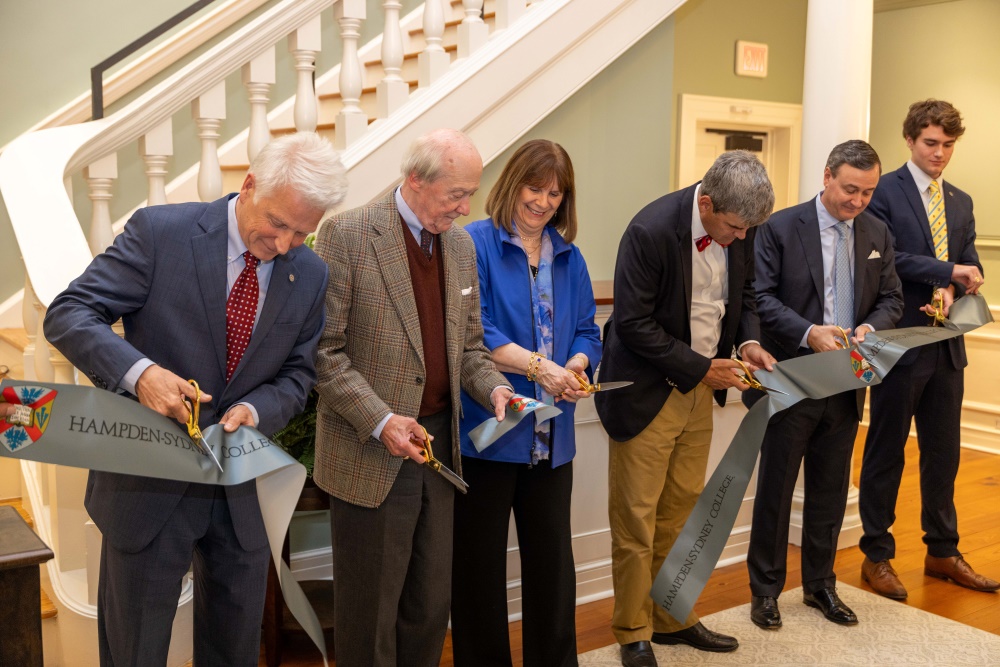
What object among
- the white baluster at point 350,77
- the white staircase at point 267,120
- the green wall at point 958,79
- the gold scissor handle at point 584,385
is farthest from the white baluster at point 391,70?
the green wall at point 958,79

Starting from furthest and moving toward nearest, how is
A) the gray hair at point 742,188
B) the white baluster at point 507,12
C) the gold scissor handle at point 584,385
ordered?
the white baluster at point 507,12
the gray hair at point 742,188
the gold scissor handle at point 584,385

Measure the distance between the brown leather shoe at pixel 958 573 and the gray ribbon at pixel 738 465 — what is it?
122 centimetres

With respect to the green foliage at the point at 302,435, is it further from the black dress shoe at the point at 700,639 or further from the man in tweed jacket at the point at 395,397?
the black dress shoe at the point at 700,639

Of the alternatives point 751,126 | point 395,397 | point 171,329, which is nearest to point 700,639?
point 395,397

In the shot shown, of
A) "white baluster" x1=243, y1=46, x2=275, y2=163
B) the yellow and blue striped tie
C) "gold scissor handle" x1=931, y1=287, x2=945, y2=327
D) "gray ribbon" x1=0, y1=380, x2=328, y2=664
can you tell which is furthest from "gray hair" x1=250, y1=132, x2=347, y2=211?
the yellow and blue striped tie

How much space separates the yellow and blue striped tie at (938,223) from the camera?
379 centimetres

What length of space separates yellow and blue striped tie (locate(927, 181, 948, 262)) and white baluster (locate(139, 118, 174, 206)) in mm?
2886

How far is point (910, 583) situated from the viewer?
13.0ft

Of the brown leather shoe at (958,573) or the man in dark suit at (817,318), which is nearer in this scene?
the man in dark suit at (817,318)

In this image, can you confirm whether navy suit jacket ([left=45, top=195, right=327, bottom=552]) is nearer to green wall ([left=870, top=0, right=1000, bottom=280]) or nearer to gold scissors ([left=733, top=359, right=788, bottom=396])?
gold scissors ([left=733, top=359, right=788, bottom=396])

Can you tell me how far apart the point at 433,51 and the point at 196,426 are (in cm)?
229

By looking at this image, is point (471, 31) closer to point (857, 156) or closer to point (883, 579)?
point (857, 156)

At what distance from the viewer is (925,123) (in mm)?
3777

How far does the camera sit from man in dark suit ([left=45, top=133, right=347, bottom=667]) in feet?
6.11
